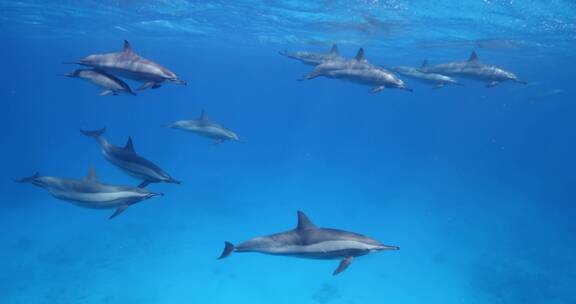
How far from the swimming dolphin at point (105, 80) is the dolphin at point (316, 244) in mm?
3350

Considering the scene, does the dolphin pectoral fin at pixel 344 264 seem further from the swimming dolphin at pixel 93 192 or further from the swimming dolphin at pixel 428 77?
the swimming dolphin at pixel 428 77

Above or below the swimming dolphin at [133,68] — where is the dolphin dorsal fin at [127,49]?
above

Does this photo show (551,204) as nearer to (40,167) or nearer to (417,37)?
(417,37)

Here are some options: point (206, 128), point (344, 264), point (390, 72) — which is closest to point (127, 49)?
point (344, 264)

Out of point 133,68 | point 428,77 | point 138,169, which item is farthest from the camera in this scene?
point 428,77

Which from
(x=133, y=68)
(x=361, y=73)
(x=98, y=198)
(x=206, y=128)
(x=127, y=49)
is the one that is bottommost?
(x=206, y=128)

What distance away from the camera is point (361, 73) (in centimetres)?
849

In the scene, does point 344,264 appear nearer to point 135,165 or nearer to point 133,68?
point 135,165

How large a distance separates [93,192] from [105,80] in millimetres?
1953

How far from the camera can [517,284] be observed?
19.2 m

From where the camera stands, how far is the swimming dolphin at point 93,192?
673cm

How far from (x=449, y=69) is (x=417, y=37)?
70.0ft

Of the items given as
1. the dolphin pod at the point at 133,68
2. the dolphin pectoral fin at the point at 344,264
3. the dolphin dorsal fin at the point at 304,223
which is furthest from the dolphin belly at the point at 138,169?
the dolphin pectoral fin at the point at 344,264

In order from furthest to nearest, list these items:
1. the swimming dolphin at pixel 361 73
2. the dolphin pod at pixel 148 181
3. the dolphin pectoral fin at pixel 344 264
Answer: the swimming dolphin at pixel 361 73
the dolphin pod at pixel 148 181
the dolphin pectoral fin at pixel 344 264
